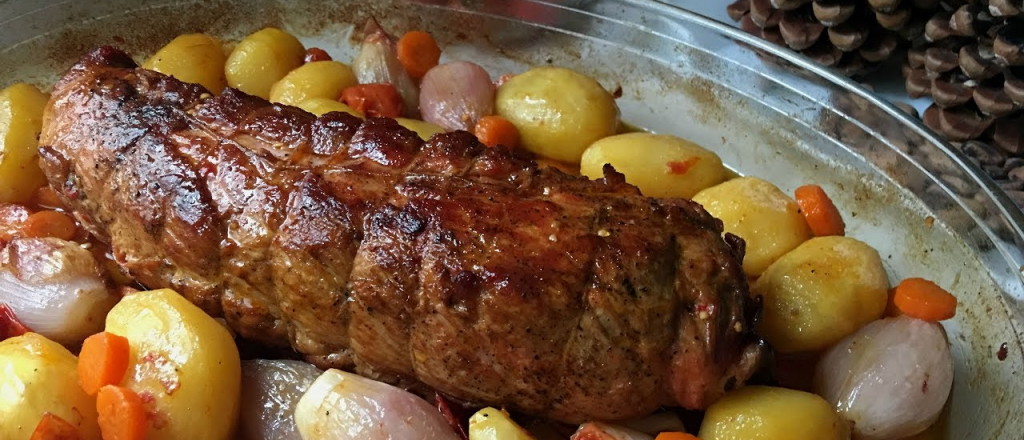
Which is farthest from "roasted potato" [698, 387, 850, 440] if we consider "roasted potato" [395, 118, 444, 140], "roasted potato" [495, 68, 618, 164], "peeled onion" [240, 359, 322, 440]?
"roasted potato" [395, 118, 444, 140]

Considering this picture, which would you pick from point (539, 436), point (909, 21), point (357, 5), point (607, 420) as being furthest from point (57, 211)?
point (909, 21)

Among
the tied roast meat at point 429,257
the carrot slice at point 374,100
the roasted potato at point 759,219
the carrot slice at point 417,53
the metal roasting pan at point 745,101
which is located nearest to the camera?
the tied roast meat at point 429,257

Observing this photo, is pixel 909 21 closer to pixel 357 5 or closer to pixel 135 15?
pixel 357 5

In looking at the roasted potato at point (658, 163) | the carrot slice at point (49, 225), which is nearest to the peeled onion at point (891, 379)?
the roasted potato at point (658, 163)

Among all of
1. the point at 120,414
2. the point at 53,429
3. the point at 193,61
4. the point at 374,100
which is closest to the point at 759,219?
the point at 374,100

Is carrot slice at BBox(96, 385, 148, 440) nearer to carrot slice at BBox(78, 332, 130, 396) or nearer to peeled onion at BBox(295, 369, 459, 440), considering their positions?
carrot slice at BBox(78, 332, 130, 396)

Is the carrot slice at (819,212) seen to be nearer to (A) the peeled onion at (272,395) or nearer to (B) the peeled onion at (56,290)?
(A) the peeled onion at (272,395)
